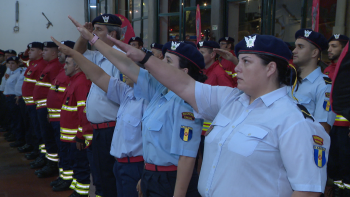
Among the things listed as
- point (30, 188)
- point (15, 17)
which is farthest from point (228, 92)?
point (15, 17)

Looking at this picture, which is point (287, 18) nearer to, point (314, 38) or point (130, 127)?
point (314, 38)

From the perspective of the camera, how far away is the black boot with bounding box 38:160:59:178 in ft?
16.9

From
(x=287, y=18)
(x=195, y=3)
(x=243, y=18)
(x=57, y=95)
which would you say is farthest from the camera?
(x=195, y=3)

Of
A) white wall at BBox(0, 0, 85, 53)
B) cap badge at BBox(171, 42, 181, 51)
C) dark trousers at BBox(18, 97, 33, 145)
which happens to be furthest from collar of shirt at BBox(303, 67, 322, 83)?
white wall at BBox(0, 0, 85, 53)

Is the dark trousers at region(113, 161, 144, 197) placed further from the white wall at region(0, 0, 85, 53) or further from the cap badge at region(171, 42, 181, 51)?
the white wall at region(0, 0, 85, 53)

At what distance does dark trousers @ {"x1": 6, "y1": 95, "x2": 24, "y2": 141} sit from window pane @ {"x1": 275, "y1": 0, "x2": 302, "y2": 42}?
6.59 m

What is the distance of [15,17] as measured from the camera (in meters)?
15.0

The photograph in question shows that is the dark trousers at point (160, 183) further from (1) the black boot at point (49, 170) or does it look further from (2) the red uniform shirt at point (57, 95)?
(1) the black boot at point (49, 170)

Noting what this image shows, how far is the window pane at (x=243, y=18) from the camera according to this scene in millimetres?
7840

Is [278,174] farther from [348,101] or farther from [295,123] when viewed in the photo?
[348,101]

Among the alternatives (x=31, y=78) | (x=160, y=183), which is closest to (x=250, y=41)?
(x=160, y=183)

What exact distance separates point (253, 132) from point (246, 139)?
0.04 m

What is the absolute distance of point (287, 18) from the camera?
23.6ft

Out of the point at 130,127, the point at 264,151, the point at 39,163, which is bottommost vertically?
the point at 39,163
